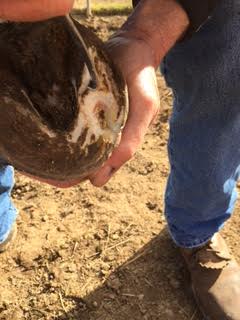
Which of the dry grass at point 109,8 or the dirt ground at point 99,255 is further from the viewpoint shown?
the dry grass at point 109,8

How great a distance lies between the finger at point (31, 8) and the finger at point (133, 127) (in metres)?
0.27

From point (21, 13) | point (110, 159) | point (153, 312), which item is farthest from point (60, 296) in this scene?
point (21, 13)

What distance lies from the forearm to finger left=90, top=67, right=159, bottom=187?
11cm

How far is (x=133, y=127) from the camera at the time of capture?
96 cm

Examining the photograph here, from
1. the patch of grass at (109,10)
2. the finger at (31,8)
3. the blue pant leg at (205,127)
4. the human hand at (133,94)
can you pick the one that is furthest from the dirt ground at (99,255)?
the finger at (31,8)

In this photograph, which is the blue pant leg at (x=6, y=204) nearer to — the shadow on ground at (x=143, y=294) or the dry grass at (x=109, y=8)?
the shadow on ground at (x=143, y=294)

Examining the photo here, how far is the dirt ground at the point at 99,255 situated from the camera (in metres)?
1.55

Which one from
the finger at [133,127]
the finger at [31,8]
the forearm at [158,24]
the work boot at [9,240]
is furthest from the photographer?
the work boot at [9,240]

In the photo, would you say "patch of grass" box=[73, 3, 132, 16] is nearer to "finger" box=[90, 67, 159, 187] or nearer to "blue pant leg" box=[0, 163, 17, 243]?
"blue pant leg" box=[0, 163, 17, 243]

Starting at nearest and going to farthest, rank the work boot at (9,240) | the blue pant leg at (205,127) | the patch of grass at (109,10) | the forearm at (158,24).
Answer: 1. the forearm at (158,24)
2. the blue pant leg at (205,127)
3. the work boot at (9,240)
4. the patch of grass at (109,10)

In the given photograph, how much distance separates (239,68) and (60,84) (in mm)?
416

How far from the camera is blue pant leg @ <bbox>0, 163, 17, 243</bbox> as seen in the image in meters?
1.48

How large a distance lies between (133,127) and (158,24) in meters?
0.24

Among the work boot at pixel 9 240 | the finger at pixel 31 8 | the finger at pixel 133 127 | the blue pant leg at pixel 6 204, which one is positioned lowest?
the work boot at pixel 9 240
